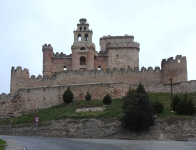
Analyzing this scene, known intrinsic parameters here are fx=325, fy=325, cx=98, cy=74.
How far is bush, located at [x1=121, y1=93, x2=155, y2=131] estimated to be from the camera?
90.6ft

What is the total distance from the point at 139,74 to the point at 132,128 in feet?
54.2

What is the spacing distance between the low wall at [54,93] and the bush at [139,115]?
33.8 feet

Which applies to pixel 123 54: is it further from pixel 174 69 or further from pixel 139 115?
pixel 139 115

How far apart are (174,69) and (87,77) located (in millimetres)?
11524

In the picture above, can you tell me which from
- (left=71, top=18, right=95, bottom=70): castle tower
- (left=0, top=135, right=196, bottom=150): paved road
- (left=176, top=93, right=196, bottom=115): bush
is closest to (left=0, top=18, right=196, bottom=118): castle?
(left=71, top=18, right=95, bottom=70): castle tower

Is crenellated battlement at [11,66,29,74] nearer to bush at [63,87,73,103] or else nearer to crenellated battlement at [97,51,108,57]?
bush at [63,87,73,103]

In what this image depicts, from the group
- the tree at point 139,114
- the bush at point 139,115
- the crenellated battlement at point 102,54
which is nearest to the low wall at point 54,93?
the tree at point 139,114

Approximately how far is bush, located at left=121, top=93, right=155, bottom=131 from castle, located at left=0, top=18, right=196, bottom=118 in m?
10.4

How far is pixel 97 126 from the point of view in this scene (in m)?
29.8

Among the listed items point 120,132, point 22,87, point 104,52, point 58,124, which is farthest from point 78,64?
point 120,132

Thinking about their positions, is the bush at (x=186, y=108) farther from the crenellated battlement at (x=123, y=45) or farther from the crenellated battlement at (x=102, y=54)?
the crenellated battlement at (x=102, y=54)

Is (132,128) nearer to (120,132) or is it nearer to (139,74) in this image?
(120,132)

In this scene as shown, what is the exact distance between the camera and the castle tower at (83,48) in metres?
50.3

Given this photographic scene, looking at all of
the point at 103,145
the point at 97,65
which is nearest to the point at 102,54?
the point at 97,65
